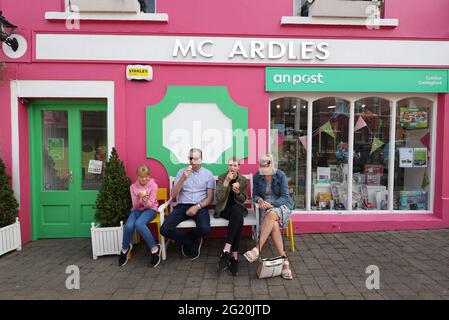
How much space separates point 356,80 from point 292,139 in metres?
1.40

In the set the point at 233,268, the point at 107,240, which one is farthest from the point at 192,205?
the point at 107,240

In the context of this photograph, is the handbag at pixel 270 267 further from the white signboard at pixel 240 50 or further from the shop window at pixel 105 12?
the shop window at pixel 105 12

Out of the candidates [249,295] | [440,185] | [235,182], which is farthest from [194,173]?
[440,185]

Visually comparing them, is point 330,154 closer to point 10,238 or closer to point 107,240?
point 107,240

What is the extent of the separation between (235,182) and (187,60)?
7.09ft

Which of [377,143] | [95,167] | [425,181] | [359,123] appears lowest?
[425,181]

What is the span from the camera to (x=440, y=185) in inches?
193

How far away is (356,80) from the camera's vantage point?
15.4ft

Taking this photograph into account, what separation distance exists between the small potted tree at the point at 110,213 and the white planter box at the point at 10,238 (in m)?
1.23

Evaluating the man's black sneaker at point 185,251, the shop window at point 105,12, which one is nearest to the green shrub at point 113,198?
the man's black sneaker at point 185,251

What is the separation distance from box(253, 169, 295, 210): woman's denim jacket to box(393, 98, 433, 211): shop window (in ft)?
8.61

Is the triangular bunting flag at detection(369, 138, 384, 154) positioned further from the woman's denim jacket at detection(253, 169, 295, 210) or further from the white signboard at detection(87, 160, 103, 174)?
the white signboard at detection(87, 160, 103, 174)

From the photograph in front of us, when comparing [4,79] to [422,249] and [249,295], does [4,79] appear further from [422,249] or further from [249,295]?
[422,249]

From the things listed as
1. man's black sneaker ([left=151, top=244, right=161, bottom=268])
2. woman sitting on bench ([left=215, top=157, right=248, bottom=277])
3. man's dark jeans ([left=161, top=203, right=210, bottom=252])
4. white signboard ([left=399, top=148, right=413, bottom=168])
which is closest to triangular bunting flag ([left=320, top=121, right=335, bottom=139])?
white signboard ([left=399, top=148, right=413, bottom=168])
